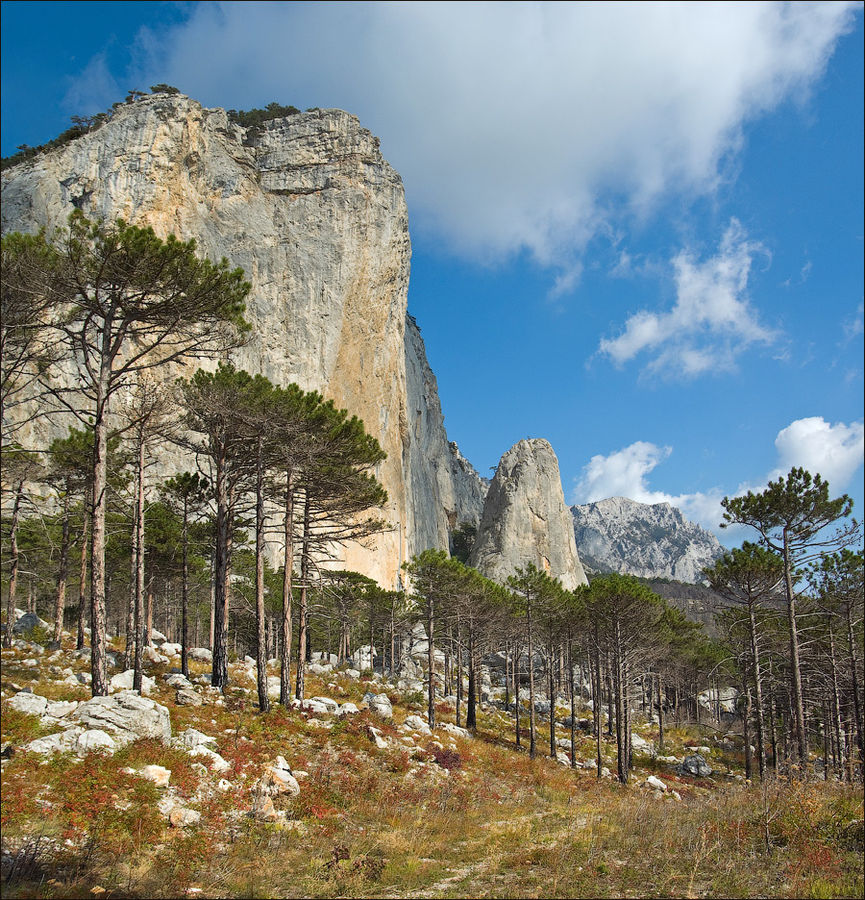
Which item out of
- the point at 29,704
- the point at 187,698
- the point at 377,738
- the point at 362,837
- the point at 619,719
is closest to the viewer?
the point at 362,837

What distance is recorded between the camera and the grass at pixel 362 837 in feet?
24.0

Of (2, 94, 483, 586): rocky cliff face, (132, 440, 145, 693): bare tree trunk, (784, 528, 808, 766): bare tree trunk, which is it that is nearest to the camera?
(132, 440, 145, 693): bare tree trunk

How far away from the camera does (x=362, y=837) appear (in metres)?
10.2

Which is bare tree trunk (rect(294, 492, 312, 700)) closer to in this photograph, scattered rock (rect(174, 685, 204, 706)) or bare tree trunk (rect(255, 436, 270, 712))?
bare tree trunk (rect(255, 436, 270, 712))

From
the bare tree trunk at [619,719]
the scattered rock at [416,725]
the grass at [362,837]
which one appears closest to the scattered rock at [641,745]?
the bare tree trunk at [619,719]

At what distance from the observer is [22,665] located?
52.5ft

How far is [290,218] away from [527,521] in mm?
53141

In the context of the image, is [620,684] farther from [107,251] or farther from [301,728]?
[107,251]

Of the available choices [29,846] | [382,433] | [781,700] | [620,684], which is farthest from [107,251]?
[382,433]

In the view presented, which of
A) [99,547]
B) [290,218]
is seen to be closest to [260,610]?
[99,547]

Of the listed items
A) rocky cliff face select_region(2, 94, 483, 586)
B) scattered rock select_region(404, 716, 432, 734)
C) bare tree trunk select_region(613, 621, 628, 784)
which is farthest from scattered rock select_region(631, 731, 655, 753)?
rocky cliff face select_region(2, 94, 483, 586)

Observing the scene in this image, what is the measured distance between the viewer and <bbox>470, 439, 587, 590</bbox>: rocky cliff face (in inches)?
3301

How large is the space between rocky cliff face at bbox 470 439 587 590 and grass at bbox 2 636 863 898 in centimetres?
6939

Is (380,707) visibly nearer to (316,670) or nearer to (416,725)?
(416,725)
